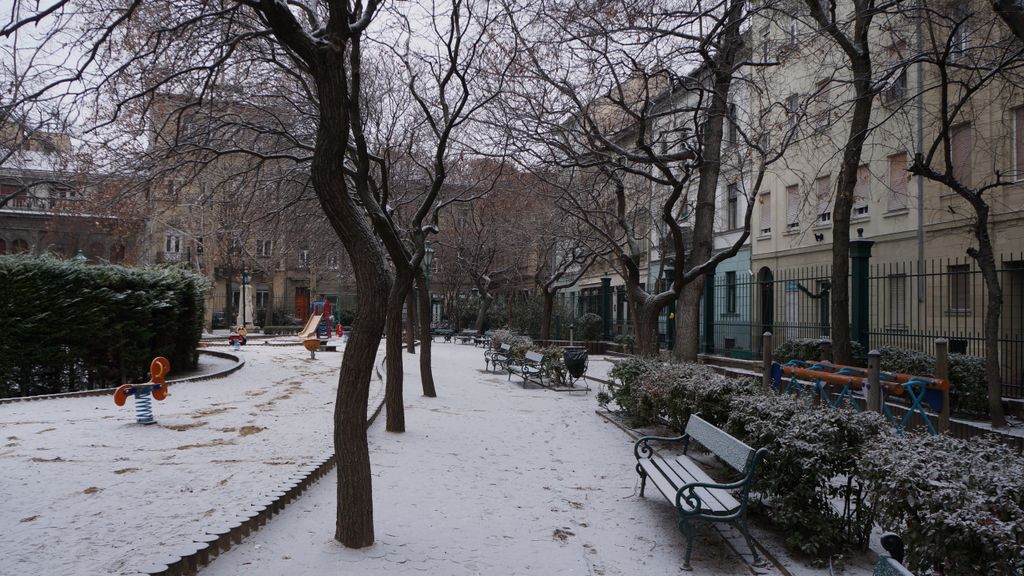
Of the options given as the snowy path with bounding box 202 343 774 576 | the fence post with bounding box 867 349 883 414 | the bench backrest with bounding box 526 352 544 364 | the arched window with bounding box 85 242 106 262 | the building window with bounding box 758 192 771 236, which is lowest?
the snowy path with bounding box 202 343 774 576

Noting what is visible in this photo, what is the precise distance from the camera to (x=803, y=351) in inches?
561

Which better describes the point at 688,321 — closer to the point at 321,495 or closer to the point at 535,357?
the point at 535,357

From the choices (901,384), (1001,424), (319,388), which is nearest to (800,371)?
(901,384)

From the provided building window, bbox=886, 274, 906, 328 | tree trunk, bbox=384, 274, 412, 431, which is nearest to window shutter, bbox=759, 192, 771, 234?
building window, bbox=886, 274, 906, 328

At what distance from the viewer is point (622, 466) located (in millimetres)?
8188

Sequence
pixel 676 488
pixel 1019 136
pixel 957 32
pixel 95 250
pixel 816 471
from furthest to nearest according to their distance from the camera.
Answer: pixel 95 250
pixel 1019 136
pixel 957 32
pixel 676 488
pixel 816 471

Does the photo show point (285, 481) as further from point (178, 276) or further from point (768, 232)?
point (768, 232)

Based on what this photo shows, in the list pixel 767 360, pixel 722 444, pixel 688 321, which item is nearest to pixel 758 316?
pixel 688 321

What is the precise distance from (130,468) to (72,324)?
7.08 metres

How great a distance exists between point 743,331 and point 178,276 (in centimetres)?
1626

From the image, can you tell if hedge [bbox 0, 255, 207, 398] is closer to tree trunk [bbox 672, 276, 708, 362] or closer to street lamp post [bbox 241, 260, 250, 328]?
tree trunk [bbox 672, 276, 708, 362]

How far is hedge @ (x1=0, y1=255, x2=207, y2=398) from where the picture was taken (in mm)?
12125

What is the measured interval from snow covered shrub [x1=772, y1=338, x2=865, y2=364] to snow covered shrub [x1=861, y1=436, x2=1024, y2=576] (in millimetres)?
9882

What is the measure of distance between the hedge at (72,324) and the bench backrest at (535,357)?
862 centimetres
